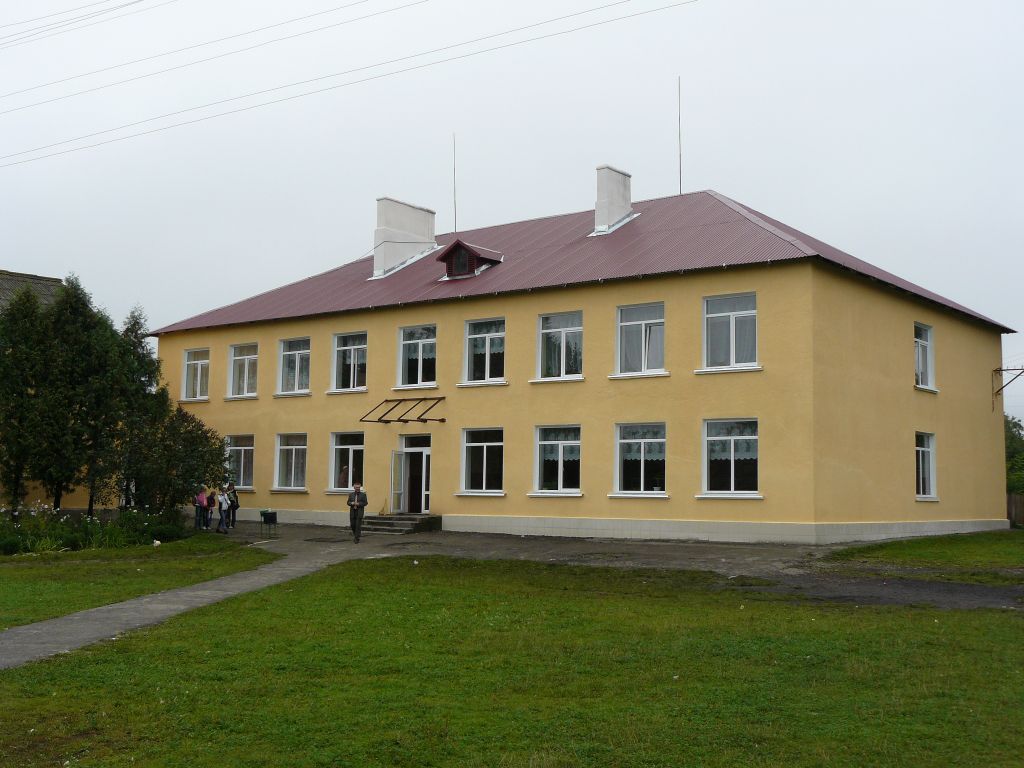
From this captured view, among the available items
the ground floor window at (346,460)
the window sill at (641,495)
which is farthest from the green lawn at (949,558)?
the ground floor window at (346,460)

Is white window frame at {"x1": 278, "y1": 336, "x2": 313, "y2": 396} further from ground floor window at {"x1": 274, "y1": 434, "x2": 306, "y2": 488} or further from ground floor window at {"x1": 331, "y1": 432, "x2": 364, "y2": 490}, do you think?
ground floor window at {"x1": 331, "y1": 432, "x2": 364, "y2": 490}

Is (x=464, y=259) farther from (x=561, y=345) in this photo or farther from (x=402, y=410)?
(x=561, y=345)

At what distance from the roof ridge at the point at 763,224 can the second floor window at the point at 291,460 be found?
16212 millimetres

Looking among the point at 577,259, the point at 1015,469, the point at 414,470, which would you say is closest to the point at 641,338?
the point at 577,259

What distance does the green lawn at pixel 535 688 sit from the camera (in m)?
9.27

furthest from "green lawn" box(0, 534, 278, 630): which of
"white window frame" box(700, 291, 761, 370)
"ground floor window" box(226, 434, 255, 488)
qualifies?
"white window frame" box(700, 291, 761, 370)

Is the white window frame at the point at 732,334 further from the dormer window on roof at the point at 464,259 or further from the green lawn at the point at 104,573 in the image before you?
the green lawn at the point at 104,573

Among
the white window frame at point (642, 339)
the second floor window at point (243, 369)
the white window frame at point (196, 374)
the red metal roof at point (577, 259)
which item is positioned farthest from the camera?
the white window frame at point (196, 374)

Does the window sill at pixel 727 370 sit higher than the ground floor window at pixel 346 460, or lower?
higher

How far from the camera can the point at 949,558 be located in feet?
78.5

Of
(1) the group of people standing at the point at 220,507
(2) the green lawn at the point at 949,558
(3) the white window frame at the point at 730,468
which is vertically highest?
(3) the white window frame at the point at 730,468

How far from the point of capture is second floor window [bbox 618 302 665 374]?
2939cm

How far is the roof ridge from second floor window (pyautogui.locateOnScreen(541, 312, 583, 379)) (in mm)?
5576

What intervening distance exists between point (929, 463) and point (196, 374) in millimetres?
26428
